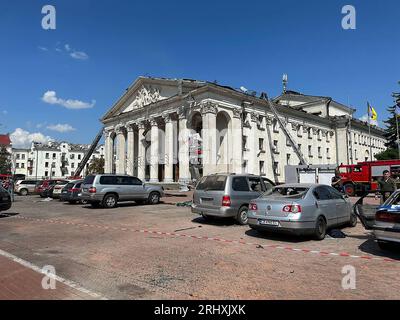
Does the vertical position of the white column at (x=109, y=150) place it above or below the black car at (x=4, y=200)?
above

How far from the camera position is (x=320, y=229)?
873cm

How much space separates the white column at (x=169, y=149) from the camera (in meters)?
42.3

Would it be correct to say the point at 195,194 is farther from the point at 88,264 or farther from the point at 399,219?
the point at 399,219

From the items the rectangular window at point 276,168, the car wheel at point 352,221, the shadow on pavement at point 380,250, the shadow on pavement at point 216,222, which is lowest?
the shadow on pavement at point 380,250

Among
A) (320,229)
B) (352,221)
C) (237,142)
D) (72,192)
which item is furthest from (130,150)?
(320,229)

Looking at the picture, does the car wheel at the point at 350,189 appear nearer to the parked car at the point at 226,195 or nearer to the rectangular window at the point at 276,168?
the rectangular window at the point at 276,168

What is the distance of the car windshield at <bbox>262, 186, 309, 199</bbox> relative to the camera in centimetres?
877

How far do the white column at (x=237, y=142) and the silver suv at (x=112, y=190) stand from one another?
22.6m

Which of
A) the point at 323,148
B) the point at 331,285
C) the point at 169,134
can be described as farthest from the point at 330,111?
the point at 331,285

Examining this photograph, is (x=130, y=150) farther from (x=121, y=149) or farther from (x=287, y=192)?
(x=287, y=192)

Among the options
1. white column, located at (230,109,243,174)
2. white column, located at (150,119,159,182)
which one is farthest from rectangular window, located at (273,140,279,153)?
white column, located at (150,119,159,182)

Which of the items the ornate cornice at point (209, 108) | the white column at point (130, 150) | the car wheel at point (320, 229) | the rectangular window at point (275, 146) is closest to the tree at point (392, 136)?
the rectangular window at point (275, 146)

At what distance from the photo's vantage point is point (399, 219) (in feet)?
21.2
